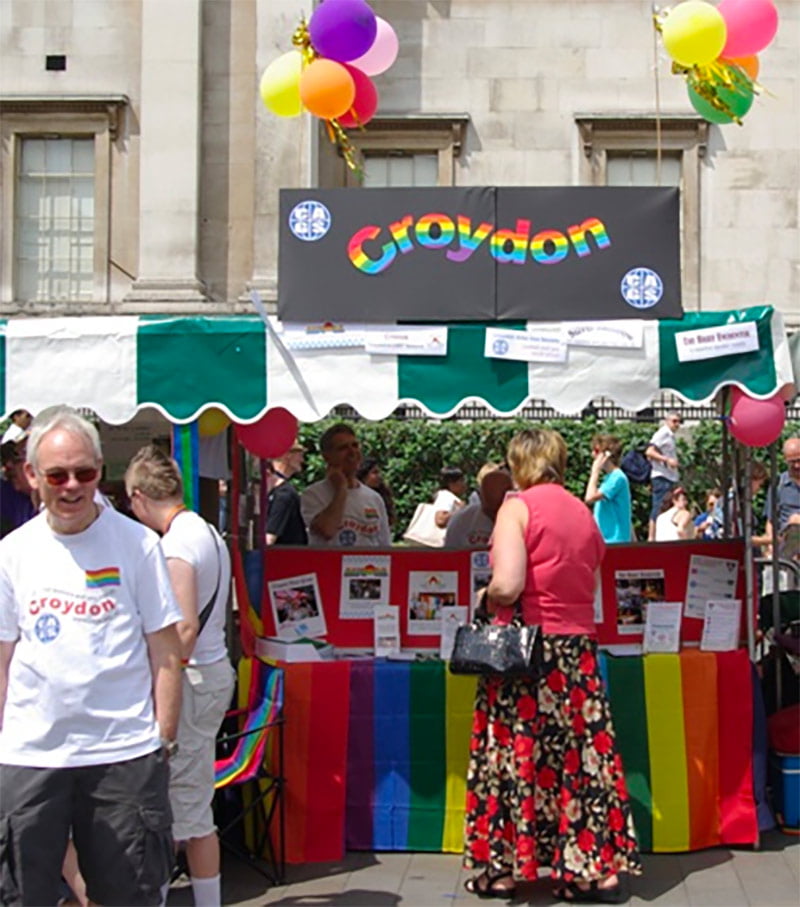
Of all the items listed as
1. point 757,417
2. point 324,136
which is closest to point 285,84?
point 757,417

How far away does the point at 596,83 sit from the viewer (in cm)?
2453

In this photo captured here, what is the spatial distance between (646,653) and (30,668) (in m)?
3.78

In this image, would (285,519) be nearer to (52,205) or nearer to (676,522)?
(676,522)

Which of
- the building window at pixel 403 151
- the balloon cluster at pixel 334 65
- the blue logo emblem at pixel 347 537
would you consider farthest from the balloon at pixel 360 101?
the building window at pixel 403 151

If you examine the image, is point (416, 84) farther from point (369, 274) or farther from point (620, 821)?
point (620, 821)

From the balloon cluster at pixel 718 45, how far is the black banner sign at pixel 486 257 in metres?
1.12

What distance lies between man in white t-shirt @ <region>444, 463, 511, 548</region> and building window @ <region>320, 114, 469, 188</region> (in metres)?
16.8

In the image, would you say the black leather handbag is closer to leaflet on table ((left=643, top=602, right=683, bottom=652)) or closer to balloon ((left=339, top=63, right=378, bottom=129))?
leaflet on table ((left=643, top=602, right=683, bottom=652))

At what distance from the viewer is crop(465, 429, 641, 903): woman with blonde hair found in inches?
238

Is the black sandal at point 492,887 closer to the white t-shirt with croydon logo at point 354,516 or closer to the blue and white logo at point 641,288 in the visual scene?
the white t-shirt with croydon logo at point 354,516

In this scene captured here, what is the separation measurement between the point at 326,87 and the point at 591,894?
4.43 m

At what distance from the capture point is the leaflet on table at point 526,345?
6.64 meters

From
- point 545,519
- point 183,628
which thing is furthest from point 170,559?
point 545,519

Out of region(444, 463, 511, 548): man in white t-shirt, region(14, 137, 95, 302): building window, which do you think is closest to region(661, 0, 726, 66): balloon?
region(444, 463, 511, 548): man in white t-shirt
